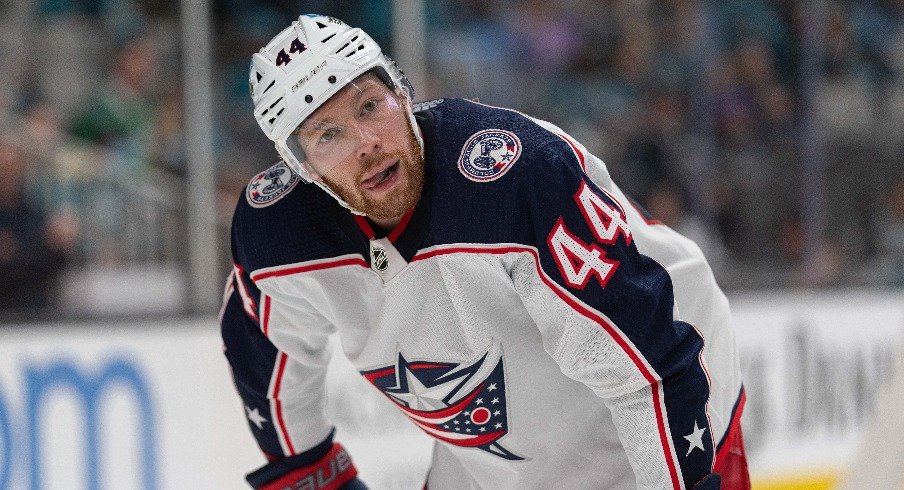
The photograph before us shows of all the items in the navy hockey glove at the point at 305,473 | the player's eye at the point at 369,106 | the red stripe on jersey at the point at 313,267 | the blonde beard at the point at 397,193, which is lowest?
the navy hockey glove at the point at 305,473

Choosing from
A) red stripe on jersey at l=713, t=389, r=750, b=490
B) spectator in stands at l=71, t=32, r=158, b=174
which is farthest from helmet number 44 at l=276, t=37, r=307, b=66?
spectator in stands at l=71, t=32, r=158, b=174

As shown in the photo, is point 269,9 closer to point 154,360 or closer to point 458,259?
point 154,360

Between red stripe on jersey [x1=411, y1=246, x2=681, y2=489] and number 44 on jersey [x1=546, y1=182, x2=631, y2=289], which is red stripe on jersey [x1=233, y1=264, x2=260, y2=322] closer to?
red stripe on jersey [x1=411, y1=246, x2=681, y2=489]

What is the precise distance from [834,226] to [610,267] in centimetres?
369

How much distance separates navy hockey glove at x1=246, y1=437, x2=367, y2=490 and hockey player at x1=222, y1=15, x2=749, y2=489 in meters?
0.15

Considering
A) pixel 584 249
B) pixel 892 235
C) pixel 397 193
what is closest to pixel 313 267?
pixel 397 193

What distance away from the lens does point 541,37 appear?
15.1ft

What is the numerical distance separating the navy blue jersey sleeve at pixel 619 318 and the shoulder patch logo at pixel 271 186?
0.43m

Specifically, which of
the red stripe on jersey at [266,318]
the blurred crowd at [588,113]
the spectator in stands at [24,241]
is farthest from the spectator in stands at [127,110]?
the red stripe on jersey at [266,318]

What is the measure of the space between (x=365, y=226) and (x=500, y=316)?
251 mm

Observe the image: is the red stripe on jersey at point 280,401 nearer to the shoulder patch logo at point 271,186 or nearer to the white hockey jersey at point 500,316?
the white hockey jersey at point 500,316

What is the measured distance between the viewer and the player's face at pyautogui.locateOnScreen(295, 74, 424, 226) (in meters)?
1.78

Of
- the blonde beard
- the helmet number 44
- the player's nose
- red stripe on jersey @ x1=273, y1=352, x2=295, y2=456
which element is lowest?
red stripe on jersey @ x1=273, y1=352, x2=295, y2=456

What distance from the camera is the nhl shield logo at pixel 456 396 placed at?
195 centimetres
